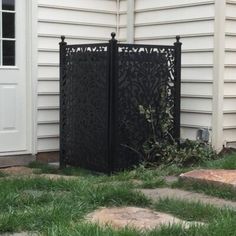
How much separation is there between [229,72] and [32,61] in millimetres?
2645

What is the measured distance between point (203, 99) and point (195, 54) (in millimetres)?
608

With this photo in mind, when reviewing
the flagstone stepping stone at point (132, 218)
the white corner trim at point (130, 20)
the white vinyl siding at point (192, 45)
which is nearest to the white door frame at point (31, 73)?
the white corner trim at point (130, 20)

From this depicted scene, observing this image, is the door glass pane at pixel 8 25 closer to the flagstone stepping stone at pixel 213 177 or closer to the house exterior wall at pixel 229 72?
the house exterior wall at pixel 229 72

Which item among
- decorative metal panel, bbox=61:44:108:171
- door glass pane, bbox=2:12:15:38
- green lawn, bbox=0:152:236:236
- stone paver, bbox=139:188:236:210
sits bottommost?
stone paver, bbox=139:188:236:210

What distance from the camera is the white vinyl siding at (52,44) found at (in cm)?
811

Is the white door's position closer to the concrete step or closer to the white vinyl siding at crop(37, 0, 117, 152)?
the concrete step

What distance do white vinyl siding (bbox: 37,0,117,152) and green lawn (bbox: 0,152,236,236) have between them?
80.7 inches

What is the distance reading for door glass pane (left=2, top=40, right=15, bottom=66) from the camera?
25.7 feet

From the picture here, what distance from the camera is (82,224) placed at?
13.5 feet

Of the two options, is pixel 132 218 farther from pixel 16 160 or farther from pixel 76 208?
pixel 16 160

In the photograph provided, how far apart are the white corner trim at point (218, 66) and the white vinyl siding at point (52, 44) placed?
2136 mm

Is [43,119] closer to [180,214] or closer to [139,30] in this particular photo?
[139,30]

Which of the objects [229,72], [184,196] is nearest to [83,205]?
[184,196]

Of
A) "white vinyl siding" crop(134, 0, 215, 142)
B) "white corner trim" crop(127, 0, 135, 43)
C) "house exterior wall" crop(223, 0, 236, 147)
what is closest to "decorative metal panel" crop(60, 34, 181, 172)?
"white vinyl siding" crop(134, 0, 215, 142)
